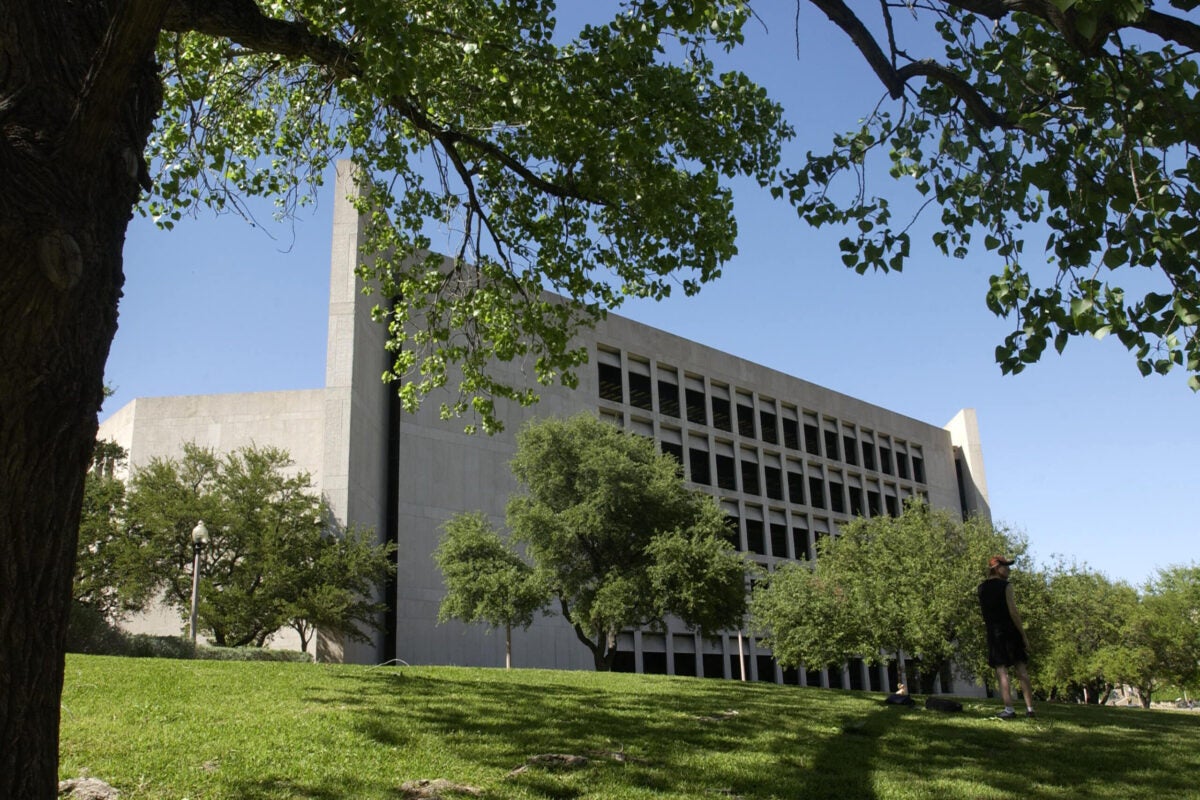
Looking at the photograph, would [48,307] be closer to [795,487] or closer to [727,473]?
[727,473]

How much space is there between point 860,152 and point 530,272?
7.00 metres

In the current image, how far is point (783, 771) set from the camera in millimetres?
7250

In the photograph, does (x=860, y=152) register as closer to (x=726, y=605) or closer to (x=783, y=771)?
(x=783, y=771)

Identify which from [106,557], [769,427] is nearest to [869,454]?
[769,427]

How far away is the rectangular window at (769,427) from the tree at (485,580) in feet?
111

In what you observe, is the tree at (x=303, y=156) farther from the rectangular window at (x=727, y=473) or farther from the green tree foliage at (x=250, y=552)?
the rectangular window at (x=727, y=473)

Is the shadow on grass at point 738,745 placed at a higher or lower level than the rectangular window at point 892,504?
lower

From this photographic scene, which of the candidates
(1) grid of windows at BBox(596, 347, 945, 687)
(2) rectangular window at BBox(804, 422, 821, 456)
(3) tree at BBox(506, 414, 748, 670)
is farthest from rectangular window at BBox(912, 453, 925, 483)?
(3) tree at BBox(506, 414, 748, 670)

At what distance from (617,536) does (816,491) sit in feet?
132

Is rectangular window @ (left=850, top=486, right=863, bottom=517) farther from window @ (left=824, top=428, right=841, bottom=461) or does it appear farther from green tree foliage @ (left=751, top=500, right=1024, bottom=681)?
green tree foliage @ (left=751, top=500, right=1024, bottom=681)

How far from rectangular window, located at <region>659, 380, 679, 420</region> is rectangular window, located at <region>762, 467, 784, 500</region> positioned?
30.9 feet

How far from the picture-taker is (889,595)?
30453 millimetres

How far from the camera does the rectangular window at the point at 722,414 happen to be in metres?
59.6

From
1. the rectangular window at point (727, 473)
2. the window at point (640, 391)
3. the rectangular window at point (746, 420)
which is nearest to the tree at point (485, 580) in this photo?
the window at point (640, 391)
